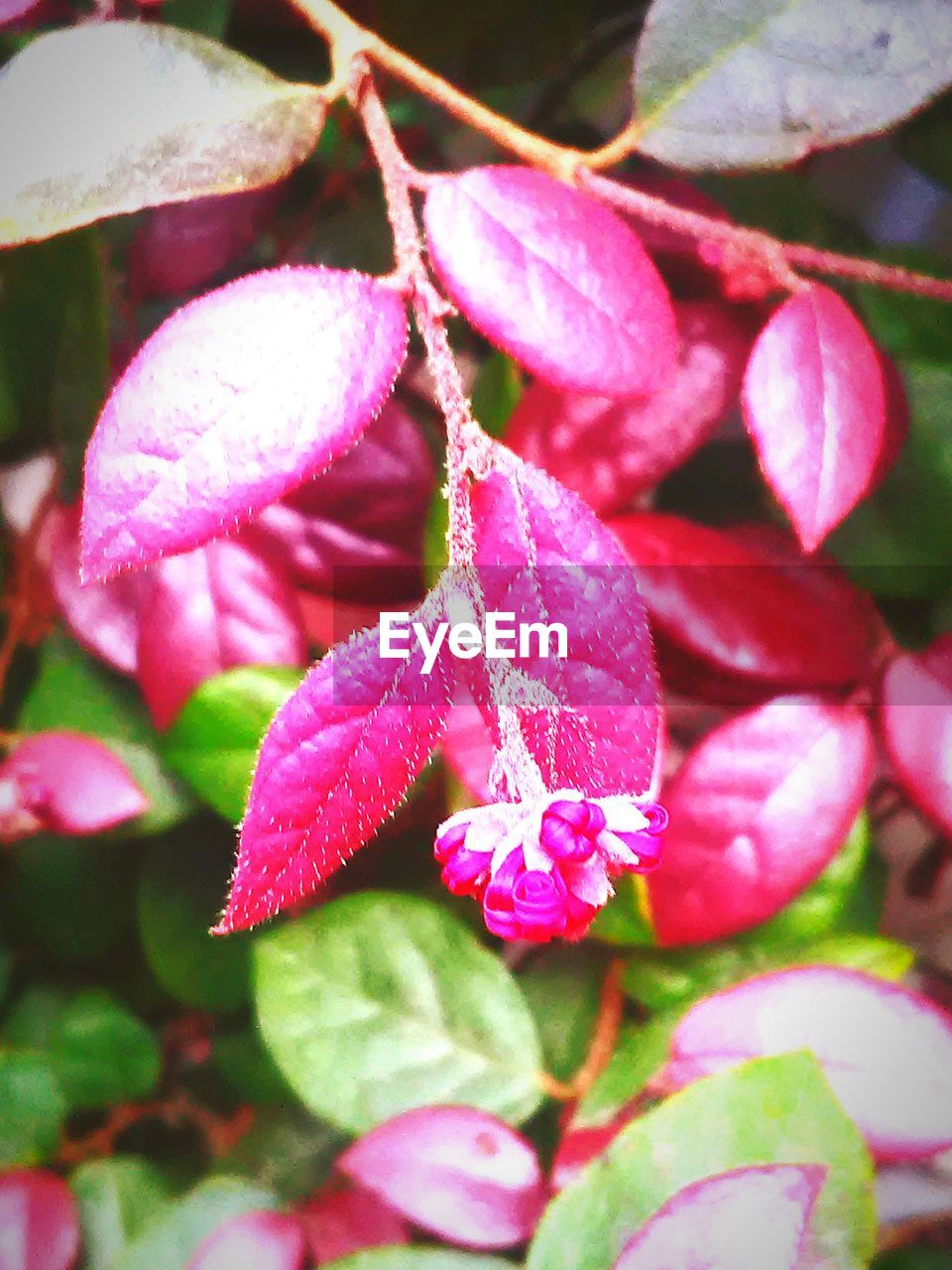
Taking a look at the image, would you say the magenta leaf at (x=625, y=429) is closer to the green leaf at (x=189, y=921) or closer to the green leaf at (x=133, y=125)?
the green leaf at (x=133, y=125)

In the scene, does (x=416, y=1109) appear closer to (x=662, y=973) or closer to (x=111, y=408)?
(x=662, y=973)

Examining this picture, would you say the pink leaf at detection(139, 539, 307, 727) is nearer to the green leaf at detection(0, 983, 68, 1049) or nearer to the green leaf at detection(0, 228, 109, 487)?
the green leaf at detection(0, 228, 109, 487)

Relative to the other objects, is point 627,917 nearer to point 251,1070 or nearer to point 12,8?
point 251,1070

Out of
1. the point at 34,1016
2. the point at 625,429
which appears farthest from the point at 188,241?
the point at 34,1016

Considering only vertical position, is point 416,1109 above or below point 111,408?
below

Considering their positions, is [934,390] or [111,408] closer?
[111,408]

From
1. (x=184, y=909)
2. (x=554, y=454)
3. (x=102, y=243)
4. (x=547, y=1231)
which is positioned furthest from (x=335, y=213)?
(x=547, y=1231)

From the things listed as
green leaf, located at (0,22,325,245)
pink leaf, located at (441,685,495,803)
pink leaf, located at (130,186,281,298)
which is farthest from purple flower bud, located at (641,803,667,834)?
pink leaf, located at (130,186,281,298)
